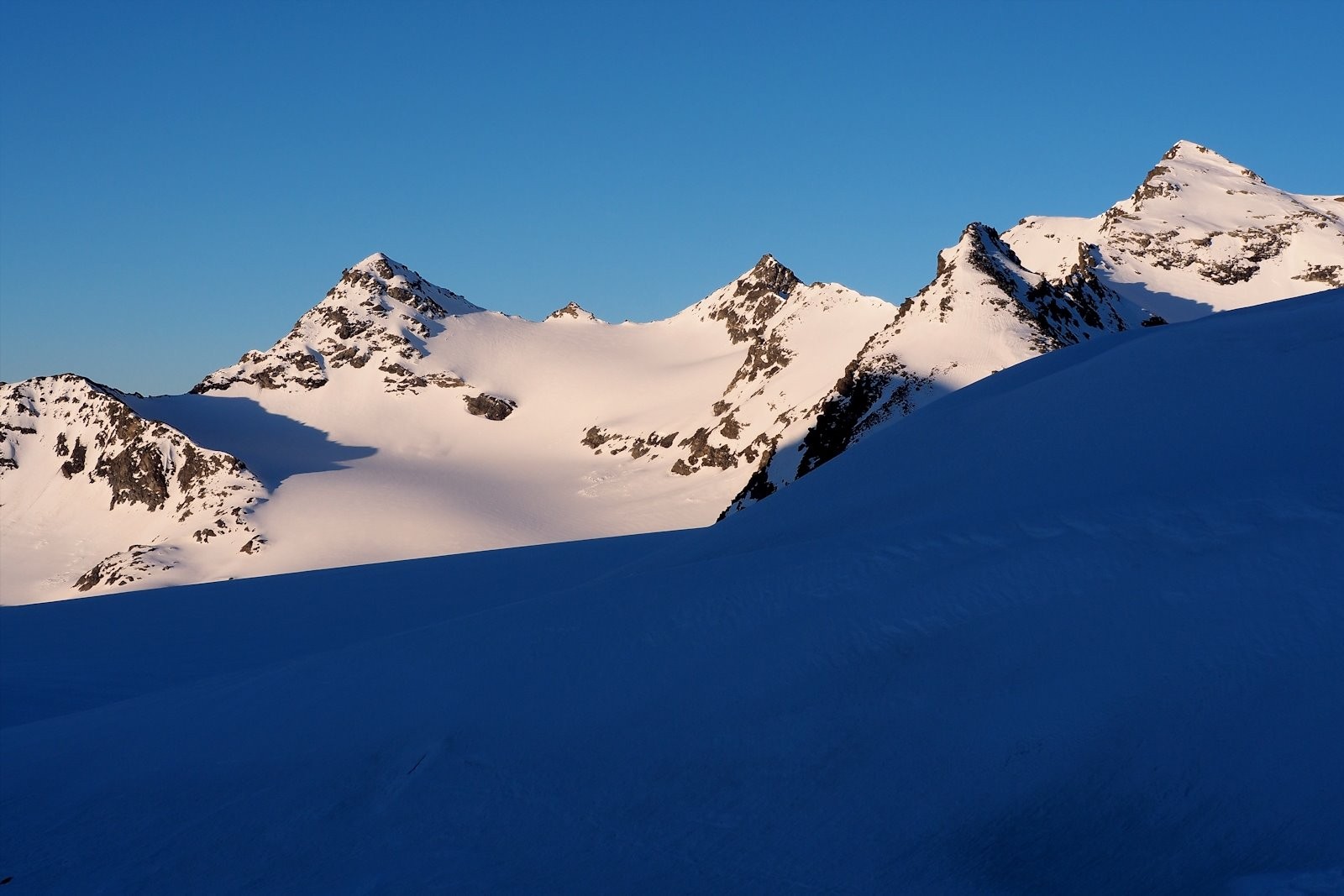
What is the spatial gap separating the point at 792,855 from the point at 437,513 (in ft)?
270

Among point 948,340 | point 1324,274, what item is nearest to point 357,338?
point 948,340

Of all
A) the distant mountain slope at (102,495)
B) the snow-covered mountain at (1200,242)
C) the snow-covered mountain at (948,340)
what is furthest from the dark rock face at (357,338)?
the snow-covered mountain at (1200,242)

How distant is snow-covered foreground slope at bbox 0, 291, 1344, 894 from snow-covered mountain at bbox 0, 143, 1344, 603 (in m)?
49.2

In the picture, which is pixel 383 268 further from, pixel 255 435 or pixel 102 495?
pixel 102 495

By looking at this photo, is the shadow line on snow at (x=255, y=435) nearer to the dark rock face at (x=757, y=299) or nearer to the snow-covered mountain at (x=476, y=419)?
the snow-covered mountain at (x=476, y=419)

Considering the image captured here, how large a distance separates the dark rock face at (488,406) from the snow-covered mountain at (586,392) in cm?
27

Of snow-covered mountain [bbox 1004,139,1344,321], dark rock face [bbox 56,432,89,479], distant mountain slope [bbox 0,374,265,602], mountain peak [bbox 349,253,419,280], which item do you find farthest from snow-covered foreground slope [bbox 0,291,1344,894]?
mountain peak [bbox 349,253,419,280]

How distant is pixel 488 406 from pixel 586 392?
1105 cm

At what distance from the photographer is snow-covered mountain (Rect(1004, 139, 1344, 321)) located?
11200 cm

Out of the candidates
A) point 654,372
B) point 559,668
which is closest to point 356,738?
point 559,668

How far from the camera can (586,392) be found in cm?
12544

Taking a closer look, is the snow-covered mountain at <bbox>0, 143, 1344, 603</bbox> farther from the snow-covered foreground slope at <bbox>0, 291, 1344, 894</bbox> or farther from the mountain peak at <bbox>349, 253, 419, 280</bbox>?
the snow-covered foreground slope at <bbox>0, 291, 1344, 894</bbox>

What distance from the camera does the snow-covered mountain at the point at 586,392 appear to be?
74.5 metres

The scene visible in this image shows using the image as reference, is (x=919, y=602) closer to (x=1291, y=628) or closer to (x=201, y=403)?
(x=1291, y=628)
